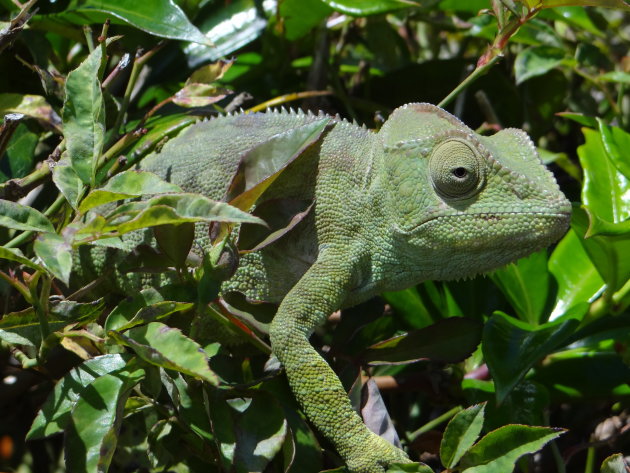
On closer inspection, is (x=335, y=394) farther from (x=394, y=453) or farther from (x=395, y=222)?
(x=395, y=222)

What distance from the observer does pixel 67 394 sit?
115 centimetres

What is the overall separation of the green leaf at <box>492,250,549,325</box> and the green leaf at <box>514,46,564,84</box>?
55 centimetres

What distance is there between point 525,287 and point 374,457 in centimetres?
51

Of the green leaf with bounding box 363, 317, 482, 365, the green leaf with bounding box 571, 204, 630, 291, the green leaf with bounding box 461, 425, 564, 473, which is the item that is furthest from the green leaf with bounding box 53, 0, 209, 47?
the green leaf with bounding box 461, 425, 564, 473

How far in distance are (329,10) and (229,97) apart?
322mm

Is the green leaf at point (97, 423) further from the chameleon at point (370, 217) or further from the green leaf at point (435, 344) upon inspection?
the green leaf at point (435, 344)

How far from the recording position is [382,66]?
2.30 metres

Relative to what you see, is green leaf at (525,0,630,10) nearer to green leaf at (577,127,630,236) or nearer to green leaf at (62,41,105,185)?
green leaf at (577,127,630,236)

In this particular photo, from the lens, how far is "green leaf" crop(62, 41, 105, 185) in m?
1.11

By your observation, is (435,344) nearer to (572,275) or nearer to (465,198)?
(465,198)

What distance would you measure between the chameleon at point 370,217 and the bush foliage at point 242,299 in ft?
0.19

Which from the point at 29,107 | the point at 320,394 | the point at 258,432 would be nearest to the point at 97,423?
the point at 258,432

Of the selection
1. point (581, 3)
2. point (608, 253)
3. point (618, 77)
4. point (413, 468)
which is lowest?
point (413, 468)

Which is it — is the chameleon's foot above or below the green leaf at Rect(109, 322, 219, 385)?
below
